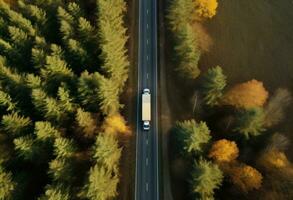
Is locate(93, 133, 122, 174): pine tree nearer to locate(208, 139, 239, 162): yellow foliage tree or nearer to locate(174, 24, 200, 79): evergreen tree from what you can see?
locate(208, 139, 239, 162): yellow foliage tree

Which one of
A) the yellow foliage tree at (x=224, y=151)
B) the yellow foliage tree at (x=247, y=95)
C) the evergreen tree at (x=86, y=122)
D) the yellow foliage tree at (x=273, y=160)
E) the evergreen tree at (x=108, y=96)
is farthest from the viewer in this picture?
the yellow foliage tree at (x=247, y=95)

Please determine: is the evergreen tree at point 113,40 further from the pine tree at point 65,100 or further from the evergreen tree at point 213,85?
the evergreen tree at point 213,85

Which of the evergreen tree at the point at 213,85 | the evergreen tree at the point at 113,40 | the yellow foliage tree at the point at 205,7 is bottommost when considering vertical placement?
the evergreen tree at the point at 213,85

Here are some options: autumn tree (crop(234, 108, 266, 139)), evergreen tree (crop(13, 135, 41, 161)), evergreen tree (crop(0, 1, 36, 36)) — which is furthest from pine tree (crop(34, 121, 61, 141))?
autumn tree (crop(234, 108, 266, 139))

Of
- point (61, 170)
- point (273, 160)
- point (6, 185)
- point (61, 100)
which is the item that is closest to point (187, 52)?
point (273, 160)

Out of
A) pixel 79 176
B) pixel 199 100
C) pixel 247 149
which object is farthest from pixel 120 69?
pixel 247 149

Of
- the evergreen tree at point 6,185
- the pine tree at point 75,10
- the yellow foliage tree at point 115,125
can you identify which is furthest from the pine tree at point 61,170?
the pine tree at point 75,10
